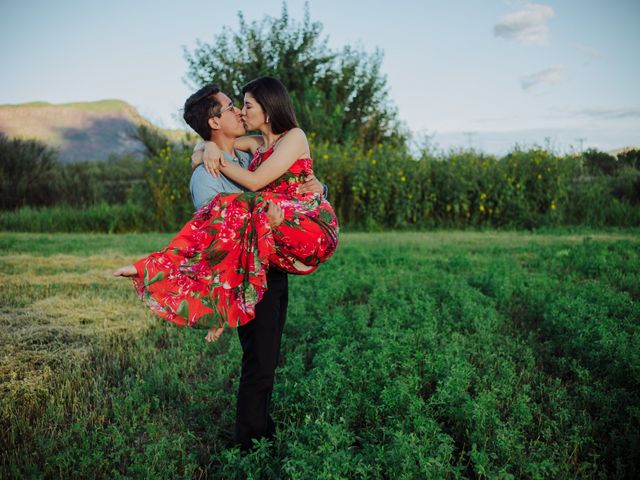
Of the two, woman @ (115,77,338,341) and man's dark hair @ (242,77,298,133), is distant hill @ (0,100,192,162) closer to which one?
man's dark hair @ (242,77,298,133)

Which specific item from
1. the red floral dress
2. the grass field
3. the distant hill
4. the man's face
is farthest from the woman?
the distant hill

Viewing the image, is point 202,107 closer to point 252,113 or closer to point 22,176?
point 252,113

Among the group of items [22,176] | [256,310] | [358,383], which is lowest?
[358,383]

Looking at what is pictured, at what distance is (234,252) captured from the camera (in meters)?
2.85

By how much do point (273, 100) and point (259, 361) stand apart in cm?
157

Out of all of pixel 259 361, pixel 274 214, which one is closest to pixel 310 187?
pixel 274 214

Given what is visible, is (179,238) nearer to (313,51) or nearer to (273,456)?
(273,456)

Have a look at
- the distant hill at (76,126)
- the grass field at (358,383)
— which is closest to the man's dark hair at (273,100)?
the grass field at (358,383)

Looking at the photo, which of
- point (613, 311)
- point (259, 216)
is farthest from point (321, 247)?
point (613, 311)

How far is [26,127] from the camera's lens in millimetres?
45344

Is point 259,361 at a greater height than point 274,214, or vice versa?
point 274,214

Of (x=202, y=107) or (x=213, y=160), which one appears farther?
(x=202, y=107)

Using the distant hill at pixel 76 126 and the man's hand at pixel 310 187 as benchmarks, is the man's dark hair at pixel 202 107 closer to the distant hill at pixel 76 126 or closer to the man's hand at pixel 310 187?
the man's hand at pixel 310 187

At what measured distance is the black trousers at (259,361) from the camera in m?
3.11
